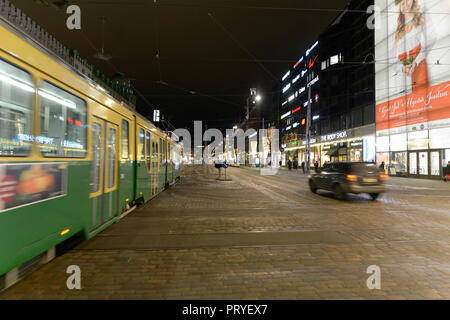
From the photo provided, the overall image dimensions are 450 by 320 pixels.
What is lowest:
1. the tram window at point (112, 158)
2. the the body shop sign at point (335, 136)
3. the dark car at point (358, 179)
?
the dark car at point (358, 179)

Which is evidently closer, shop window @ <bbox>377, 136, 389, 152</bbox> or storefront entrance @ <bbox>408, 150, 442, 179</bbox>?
storefront entrance @ <bbox>408, 150, 442, 179</bbox>

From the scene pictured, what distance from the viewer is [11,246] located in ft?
10.1

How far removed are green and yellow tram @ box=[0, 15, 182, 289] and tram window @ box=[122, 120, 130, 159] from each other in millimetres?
617

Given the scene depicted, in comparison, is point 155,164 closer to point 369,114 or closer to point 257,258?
point 257,258

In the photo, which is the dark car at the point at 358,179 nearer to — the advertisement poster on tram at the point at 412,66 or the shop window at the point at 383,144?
the advertisement poster on tram at the point at 412,66

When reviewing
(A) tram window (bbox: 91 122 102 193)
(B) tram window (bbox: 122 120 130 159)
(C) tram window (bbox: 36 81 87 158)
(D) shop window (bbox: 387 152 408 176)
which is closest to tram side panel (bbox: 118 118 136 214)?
(B) tram window (bbox: 122 120 130 159)

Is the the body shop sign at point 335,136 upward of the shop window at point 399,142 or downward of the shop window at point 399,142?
upward

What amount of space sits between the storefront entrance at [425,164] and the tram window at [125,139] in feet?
80.6

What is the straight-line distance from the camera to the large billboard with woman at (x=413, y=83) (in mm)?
21391

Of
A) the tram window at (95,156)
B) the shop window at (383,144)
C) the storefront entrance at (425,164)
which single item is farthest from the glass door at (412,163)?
the tram window at (95,156)

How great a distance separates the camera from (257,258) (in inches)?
185

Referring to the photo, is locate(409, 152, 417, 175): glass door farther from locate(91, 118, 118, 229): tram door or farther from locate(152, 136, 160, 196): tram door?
locate(91, 118, 118, 229): tram door

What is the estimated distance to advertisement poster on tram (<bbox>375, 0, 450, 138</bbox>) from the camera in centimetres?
2130

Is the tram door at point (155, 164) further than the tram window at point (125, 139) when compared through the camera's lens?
Yes
